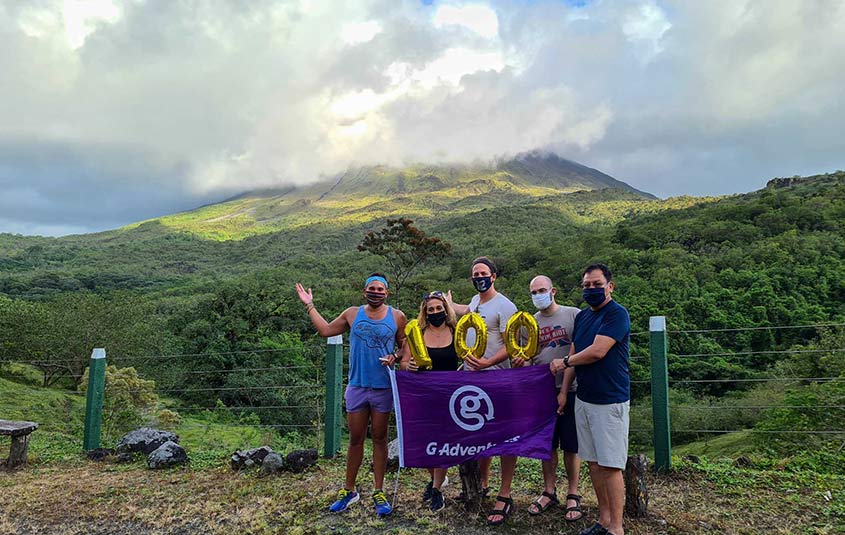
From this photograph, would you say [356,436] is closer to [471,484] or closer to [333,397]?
[471,484]

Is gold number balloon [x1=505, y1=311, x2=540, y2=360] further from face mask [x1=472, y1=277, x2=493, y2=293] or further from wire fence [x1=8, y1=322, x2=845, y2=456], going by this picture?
wire fence [x1=8, y1=322, x2=845, y2=456]

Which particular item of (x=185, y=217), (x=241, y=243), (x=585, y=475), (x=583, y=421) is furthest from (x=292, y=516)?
(x=185, y=217)

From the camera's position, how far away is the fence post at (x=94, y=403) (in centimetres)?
646

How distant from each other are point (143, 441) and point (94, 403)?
81 centimetres

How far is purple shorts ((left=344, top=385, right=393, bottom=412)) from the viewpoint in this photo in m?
4.12

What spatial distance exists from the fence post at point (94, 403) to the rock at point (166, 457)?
1.17 meters

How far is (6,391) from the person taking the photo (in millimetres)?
12203

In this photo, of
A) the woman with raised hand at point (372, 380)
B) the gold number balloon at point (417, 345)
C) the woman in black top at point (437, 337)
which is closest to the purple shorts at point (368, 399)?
the woman with raised hand at point (372, 380)

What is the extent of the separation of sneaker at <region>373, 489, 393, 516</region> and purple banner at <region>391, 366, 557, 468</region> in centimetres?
35

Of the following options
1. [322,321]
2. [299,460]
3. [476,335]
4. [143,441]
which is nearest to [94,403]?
[143,441]

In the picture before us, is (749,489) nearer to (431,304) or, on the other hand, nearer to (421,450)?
(421,450)

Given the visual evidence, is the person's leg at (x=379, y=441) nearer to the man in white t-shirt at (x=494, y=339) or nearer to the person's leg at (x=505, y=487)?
the man in white t-shirt at (x=494, y=339)

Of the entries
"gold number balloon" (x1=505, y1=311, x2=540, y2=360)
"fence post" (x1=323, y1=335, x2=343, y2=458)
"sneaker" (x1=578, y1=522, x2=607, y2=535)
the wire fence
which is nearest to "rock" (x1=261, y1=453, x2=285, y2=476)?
"fence post" (x1=323, y1=335, x2=343, y2=458)

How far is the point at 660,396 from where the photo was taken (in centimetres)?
478
